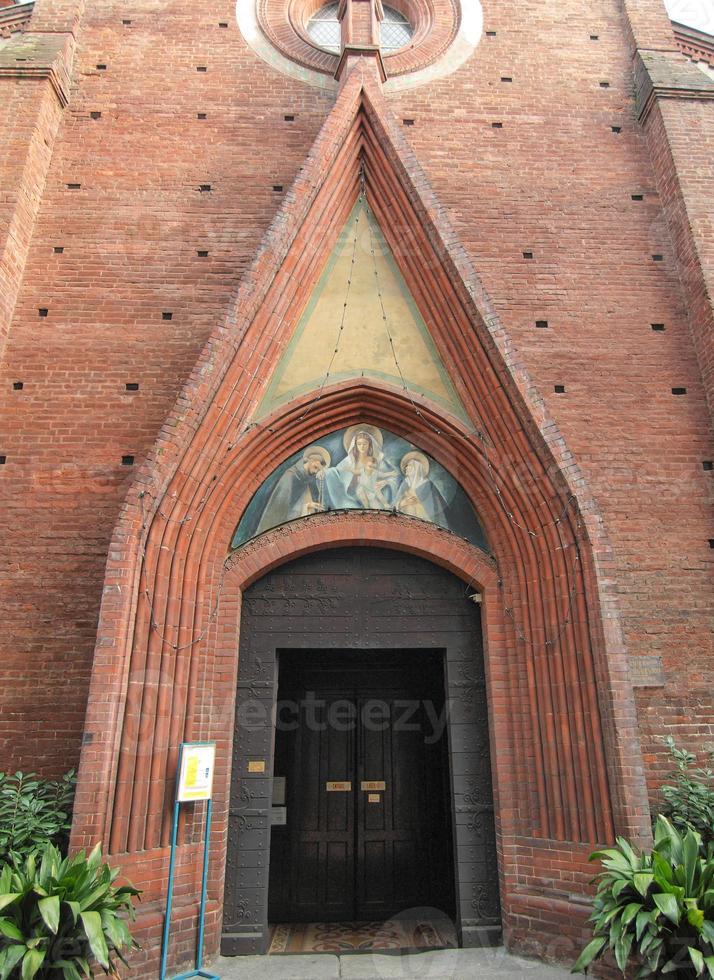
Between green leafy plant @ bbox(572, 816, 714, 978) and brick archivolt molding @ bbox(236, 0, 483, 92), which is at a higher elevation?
brick archivolt molding @ bbox(236, 0, 483, 92)

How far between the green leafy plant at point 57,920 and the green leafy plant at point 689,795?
434cm

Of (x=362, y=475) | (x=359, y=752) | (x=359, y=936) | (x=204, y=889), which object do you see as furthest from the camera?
(x=359, y=752)

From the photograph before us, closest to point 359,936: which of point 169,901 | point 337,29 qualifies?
point 169,901

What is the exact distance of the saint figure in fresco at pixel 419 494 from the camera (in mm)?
6965

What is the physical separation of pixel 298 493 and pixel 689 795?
4362 mm

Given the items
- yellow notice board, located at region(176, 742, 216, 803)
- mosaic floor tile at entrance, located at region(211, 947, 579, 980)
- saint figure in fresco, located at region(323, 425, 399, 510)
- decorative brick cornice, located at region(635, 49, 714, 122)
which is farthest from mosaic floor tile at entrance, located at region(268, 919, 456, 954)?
decorative brick cornice, located at region(635, 49, 714, 122)

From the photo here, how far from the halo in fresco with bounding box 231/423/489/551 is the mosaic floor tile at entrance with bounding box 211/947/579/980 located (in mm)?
3442

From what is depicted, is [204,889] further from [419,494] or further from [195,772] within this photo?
[419,494]

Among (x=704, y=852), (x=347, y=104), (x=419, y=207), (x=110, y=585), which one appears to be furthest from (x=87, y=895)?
(x=347, y=104)

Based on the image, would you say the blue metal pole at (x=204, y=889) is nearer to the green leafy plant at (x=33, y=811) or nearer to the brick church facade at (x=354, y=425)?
the brick church facade at (x=354, y=425)

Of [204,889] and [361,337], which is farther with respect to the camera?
[361,337]

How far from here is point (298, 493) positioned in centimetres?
699

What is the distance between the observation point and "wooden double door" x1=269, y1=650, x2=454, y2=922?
7.21m

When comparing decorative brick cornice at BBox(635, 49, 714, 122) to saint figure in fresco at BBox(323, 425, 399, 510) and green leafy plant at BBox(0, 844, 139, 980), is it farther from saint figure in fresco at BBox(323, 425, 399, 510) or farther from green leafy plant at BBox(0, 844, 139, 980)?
green leafy plant at BBox(0, 844, 139, 980)
